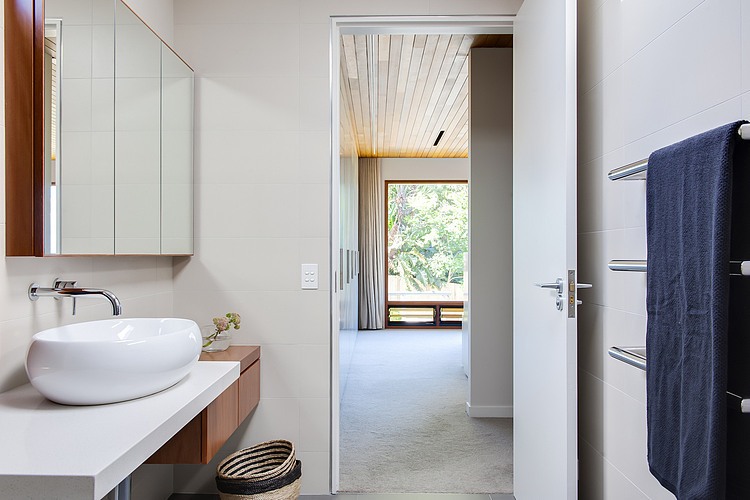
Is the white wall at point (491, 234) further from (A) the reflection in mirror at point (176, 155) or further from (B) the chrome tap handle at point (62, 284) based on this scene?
(B) the chrome tap handle at point (62, 284)

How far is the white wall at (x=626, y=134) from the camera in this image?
46.3 inches

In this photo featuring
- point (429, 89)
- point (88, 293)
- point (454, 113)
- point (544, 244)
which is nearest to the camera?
point (88, 293)

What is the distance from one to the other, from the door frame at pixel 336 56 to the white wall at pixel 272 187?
0.10ft

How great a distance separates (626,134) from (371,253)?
6.40 m

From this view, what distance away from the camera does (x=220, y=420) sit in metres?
1.87

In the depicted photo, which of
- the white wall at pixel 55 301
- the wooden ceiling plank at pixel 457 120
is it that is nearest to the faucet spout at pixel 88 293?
the white wall at pixel 55 301

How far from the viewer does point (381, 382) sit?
4.75m

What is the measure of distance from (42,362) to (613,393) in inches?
63.0

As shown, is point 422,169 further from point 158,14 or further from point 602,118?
point 602,118

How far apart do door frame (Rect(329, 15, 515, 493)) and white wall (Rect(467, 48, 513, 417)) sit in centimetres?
115

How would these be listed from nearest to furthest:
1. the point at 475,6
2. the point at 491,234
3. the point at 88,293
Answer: the point at 88,293, the point at 475,6, the point at 491,234

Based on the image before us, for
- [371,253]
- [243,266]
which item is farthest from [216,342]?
[371,253]

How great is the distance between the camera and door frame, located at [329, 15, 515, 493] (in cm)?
250

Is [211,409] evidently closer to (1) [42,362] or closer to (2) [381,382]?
(1) [42,362]
